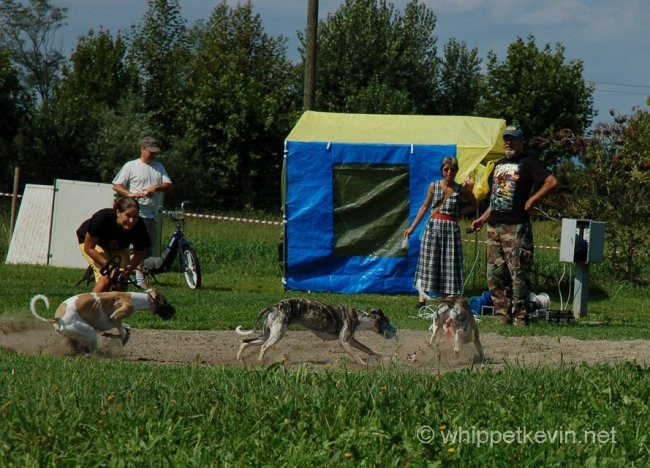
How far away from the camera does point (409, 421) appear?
6.43 meters

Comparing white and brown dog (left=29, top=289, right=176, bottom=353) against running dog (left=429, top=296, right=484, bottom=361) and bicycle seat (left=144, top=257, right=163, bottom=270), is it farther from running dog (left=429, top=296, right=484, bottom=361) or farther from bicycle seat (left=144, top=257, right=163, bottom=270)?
bicycle seat (left=144, top=257, right=163, bottom=270)

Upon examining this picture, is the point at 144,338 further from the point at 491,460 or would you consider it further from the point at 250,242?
the point at 250,242

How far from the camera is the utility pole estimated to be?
2645cm

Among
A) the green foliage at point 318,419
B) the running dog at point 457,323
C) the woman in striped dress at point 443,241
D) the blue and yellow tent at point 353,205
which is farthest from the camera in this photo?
the blue and yellow tent at point 353,205

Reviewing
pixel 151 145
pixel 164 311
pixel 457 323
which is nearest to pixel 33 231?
pixel 151 145

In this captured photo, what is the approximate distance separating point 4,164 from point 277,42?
816 inches

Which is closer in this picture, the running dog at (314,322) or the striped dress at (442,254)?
the running dog at (314,322)

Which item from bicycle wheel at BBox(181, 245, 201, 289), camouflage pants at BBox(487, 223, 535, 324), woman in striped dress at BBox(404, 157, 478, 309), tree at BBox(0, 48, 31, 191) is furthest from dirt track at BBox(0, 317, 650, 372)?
A: tree at BBox(0, 48, 31, 191)

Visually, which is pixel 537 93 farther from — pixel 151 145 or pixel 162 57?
pixel 151 145

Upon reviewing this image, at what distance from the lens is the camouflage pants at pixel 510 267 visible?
540 inches

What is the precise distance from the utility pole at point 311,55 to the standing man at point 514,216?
41.9 ft

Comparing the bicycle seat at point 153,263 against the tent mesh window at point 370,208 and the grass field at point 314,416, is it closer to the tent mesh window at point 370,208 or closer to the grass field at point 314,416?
the tent mesh window at point 370,208

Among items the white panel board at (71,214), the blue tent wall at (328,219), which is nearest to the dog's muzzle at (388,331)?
the blue tent wall at (328,219)

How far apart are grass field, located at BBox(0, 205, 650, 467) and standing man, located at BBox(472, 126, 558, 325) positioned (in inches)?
189
